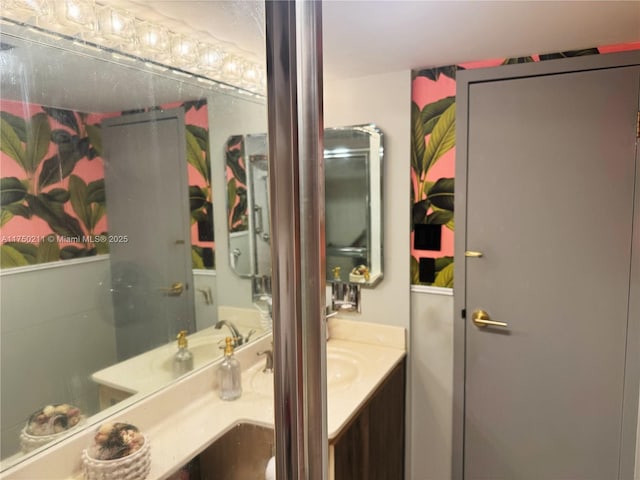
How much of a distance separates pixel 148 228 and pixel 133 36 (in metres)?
0.47

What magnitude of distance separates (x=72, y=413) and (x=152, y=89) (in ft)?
2.61

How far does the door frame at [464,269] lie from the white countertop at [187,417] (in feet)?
1.64

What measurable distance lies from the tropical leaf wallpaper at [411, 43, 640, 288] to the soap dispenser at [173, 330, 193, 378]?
1.02 metres

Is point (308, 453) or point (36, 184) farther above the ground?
point (36, 184)

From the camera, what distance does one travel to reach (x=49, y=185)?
0.91 metres

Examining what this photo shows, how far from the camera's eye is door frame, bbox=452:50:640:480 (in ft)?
4.91

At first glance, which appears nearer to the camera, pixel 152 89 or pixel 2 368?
pixel 2 368

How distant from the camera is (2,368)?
35.0 inches

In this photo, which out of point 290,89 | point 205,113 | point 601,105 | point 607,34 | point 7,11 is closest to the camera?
point 290,89

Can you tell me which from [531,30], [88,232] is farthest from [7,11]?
[531,30]

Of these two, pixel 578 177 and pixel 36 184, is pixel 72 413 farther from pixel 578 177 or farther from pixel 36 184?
pixel 578 177

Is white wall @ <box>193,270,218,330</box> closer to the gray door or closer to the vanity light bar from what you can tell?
the gray door

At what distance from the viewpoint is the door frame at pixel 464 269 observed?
1496mm

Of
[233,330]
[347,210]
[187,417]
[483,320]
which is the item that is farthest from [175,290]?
[483,320]
